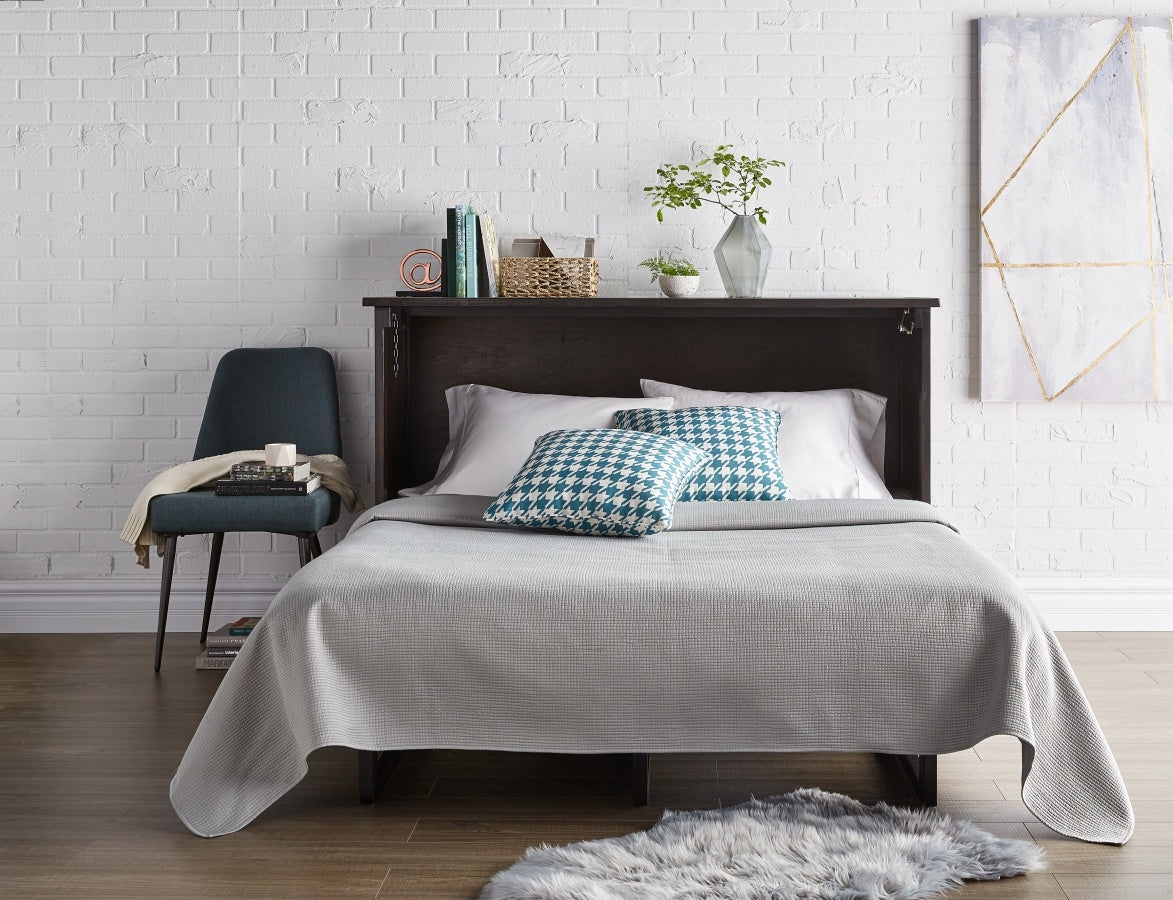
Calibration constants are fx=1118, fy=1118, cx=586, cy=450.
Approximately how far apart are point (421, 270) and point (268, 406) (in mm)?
644

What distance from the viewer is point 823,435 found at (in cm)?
325

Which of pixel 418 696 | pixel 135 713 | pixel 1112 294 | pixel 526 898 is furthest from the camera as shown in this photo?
pixel 1112 294

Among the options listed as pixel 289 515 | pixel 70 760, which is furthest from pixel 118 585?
pixel 70 760

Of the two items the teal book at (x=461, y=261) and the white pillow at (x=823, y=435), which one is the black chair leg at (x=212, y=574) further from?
the white pillow at (x=823, y=435)

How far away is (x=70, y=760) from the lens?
2.48 metres

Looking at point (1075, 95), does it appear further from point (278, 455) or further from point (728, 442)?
point (278, 455)

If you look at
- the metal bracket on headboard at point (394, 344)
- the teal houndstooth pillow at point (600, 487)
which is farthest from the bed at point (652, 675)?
the metal bracket on headboard at point (394, 344)

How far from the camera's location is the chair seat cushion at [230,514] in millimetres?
3090

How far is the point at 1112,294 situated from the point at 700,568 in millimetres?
2062

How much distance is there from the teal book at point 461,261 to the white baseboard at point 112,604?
1.17 meters

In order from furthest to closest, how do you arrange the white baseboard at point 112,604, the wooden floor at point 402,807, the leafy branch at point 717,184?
the white baseboard at point 112,604, the leafy branch at point 717,184, the wooden floor at point 402,807

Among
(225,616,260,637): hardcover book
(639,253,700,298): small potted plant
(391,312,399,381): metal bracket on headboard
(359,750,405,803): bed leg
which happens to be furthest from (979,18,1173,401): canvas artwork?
(225,616,260,637): hardcover book

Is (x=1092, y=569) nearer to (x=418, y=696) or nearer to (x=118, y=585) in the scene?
(x=418, y=696)

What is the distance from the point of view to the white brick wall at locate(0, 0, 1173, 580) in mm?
3561
